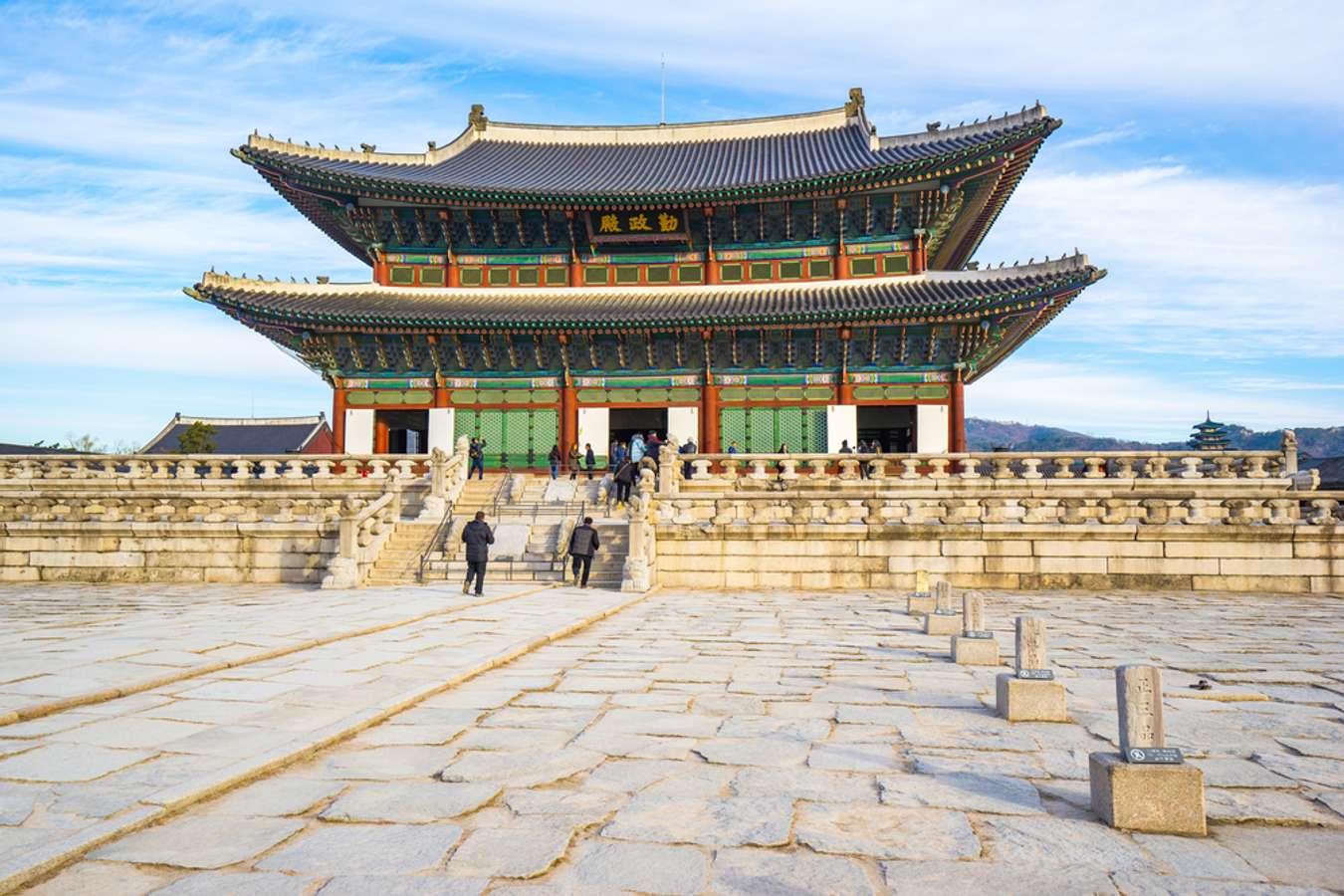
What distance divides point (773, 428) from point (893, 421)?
3559mm

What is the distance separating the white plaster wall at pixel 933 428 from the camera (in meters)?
23.0

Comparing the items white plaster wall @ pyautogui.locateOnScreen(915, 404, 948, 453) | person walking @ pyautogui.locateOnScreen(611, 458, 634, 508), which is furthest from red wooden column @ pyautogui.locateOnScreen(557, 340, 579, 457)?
white plaster wall @ pyautogui.locateOnScreen(915, 404, 948, 453)

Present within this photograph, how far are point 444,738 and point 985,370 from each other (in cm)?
2693

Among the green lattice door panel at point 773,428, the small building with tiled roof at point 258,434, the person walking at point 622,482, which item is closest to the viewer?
the person walking at point 622,482

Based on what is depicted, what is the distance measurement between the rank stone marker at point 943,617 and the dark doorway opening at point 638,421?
15.9m

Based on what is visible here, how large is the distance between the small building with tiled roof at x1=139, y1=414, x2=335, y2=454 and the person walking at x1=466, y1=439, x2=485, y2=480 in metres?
21.5

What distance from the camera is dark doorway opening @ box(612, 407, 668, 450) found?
2567 centimetres

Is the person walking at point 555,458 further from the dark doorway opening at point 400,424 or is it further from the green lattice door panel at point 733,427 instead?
the green lattice door panel at point 733,427

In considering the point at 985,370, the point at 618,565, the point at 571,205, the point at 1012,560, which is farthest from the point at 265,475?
the point at 985,370

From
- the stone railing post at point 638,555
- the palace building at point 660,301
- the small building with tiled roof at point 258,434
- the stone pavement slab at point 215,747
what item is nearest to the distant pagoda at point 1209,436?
the palace building at point 660,301

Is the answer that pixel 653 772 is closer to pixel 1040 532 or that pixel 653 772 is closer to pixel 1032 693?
pixel 1032 693

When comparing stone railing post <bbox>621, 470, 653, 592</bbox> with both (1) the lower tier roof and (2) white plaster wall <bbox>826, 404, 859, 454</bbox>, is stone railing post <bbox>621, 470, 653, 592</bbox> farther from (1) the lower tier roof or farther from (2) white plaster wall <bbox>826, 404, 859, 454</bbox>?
(2) white plaster wall <bbox>826, 404, 859, 454</bbox>

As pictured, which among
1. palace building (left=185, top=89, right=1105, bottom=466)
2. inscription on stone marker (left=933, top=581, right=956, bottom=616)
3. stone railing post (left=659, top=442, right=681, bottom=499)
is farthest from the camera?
palace building (left=185, top=89, right=1105, bottom=466)

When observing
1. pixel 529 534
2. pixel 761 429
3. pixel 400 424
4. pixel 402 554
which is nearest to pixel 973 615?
pixel 529 534
